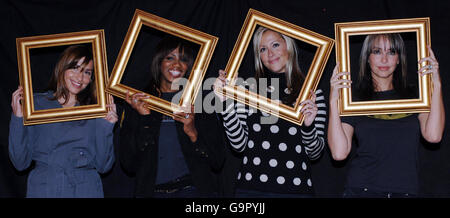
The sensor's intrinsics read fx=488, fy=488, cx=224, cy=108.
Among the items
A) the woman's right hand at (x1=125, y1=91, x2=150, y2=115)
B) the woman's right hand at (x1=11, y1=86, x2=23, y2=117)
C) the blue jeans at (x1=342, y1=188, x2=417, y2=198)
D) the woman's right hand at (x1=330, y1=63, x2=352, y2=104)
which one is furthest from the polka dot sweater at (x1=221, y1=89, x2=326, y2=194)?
the woman's right hand at (x1=11, y1=86, x2=23, y2=117)

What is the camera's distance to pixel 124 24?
333 centimetres

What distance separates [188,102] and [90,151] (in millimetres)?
641

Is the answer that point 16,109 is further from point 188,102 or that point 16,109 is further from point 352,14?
point 352,14

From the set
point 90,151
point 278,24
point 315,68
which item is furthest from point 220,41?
point 90,151

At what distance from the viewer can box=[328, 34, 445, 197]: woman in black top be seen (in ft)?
8.62

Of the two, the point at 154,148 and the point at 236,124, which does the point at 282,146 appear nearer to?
the point at 236,124

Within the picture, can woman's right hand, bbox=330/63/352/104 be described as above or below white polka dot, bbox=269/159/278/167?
above

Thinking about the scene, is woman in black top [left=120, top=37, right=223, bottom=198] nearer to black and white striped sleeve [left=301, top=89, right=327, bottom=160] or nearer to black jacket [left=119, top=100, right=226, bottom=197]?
black jacket [left=119, top=100, right=226, bottom=197]

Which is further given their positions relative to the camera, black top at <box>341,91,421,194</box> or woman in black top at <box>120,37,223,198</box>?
woman in black top at <box>120,37,223,198</box>

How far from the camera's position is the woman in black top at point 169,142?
2775 mm

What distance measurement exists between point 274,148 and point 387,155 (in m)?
0.61

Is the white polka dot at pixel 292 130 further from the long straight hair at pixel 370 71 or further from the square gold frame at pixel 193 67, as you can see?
the square gold frame at pixel 193 67

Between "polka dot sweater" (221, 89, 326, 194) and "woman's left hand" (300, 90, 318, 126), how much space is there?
3cm

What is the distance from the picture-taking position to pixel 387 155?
264 centimetres
